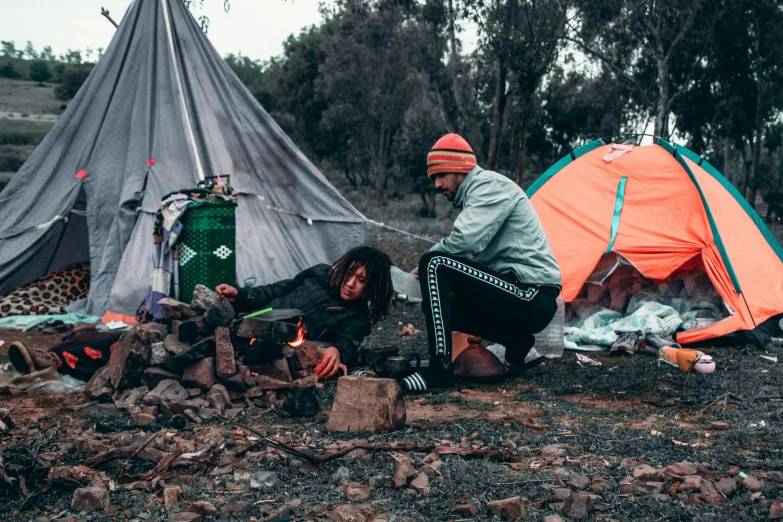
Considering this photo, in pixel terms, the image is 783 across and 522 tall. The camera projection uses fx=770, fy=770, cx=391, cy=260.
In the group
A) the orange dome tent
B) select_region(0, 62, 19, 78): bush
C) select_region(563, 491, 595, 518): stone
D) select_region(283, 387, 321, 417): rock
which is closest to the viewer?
select_region(563, 491, 595, 518): stone

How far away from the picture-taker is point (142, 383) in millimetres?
4047

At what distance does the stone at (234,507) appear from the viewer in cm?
251

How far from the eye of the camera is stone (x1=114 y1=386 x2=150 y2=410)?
3.83m

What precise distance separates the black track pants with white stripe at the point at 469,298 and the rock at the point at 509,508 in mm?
1713

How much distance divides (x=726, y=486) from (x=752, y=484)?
0.10 m

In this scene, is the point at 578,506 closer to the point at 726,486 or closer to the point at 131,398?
the point at 726,486

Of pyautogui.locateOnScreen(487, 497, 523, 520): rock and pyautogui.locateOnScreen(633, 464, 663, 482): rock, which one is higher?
pyautogui.locateOnScreen(633, 464, 663, 482): rock

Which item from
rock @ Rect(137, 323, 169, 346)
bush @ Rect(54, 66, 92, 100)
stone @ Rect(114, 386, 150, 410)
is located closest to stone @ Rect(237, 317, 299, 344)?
rock @ Rect(137, 323, 169, 346)

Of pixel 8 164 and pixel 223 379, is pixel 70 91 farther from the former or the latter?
pixel 223 379

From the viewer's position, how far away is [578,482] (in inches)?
105

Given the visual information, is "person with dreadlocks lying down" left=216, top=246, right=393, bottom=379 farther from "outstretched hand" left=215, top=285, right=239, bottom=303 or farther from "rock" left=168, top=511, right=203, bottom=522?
"rock" left=168, top=511, right=203, bottom=522

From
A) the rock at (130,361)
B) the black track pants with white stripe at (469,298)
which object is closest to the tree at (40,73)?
the rock at (130,361)

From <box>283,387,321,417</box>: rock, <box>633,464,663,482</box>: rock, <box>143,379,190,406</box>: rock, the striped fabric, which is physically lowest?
<box>143,379,190,406</box>: rock

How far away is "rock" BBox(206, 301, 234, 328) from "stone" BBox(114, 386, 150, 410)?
48 centimetres
